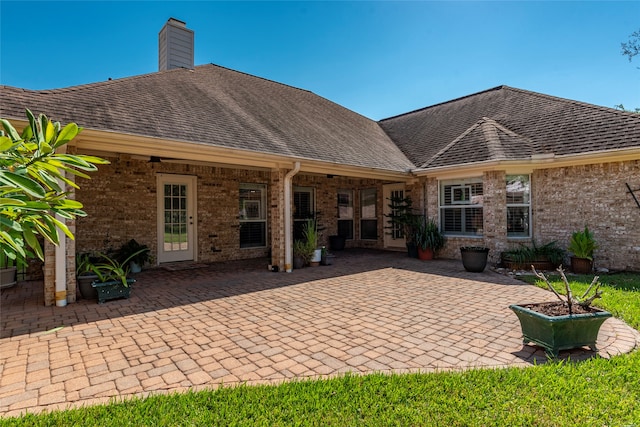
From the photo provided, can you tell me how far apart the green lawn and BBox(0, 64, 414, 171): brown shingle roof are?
475cm

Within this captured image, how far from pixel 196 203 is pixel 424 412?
8.43 m

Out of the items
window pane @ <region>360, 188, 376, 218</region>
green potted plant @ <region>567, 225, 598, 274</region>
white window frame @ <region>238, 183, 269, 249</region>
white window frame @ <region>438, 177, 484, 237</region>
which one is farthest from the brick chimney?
green potted plant @ <region>567, 225, 598, 274</region>

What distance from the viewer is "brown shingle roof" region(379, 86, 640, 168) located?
27.4ft

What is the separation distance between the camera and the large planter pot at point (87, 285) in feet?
18.4

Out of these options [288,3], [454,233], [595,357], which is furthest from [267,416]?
[288,3]

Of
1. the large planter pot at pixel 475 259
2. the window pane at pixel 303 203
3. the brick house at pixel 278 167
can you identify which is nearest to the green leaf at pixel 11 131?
the brick house at pixel 278 167

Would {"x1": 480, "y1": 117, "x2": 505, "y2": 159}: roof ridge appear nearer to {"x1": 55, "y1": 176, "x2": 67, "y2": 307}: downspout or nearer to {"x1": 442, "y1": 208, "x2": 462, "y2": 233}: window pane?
{"x1": 442, "y1": 208, "x2": 462, "y2": 233}: window pane

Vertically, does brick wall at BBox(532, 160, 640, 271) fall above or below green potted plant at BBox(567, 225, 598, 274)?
above

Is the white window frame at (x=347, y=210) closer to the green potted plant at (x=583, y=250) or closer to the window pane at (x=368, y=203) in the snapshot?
the window pane at (x=368, y=203)

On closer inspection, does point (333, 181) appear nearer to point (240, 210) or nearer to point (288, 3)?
point (240, 210)

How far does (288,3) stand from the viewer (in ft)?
30.2

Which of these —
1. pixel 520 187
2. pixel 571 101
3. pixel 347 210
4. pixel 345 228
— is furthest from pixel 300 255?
pixel 571 101

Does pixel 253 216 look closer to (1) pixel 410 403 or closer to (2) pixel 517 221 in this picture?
(2) pixel 517 221

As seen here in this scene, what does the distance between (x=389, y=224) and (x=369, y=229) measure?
3.44ft
